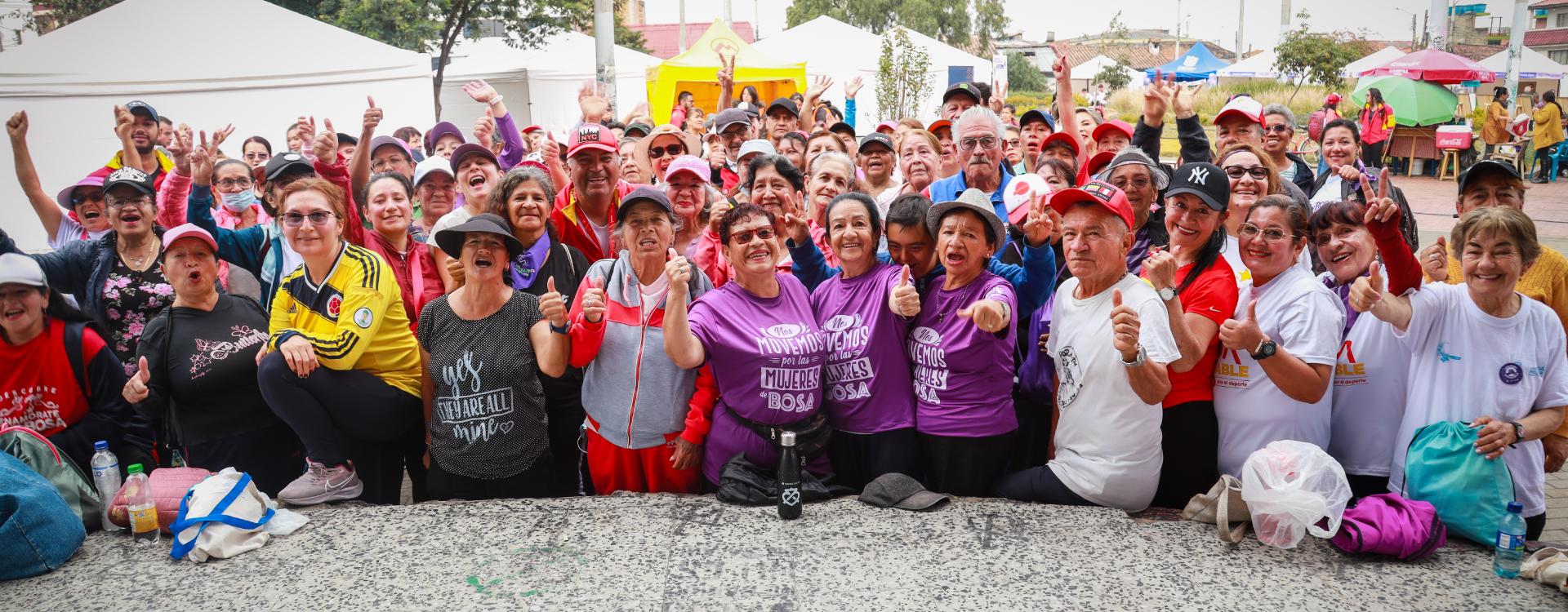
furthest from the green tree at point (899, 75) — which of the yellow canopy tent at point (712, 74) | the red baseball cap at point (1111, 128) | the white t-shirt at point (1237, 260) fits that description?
the white t-shirt at point (1237, 260)

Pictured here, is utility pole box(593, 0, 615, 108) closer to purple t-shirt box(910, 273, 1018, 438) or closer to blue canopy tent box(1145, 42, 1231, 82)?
purple t-shirt box(910, 273, 1018, 438)

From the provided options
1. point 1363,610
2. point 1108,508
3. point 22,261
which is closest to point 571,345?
point 1108,508

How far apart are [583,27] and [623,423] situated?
81.7ft

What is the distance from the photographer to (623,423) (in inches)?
151

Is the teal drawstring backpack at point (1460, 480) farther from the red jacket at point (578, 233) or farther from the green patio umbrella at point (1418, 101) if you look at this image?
the green patio umbrella at point (1418, 101)

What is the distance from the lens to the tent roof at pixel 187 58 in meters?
9.77

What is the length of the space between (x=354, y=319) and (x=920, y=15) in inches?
2261

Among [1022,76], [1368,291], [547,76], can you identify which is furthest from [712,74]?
[1022,76]

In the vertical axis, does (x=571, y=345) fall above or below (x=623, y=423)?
above

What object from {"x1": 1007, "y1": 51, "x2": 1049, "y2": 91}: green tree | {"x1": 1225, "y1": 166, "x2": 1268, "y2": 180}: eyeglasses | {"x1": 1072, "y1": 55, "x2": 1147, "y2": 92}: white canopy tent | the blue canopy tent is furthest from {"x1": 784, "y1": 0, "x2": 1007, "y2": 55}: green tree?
{"x1": 1225, "y1": 166, "x2": 1268, "y2": 180}: eyeglasses

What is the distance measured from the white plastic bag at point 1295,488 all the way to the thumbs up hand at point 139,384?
4269 millimetres

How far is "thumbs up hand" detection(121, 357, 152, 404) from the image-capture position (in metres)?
3.86

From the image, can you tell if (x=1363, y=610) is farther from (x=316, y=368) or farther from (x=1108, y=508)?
(x=316, y=368)

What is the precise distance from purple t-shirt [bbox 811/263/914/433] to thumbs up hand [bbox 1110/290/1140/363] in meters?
0.91
